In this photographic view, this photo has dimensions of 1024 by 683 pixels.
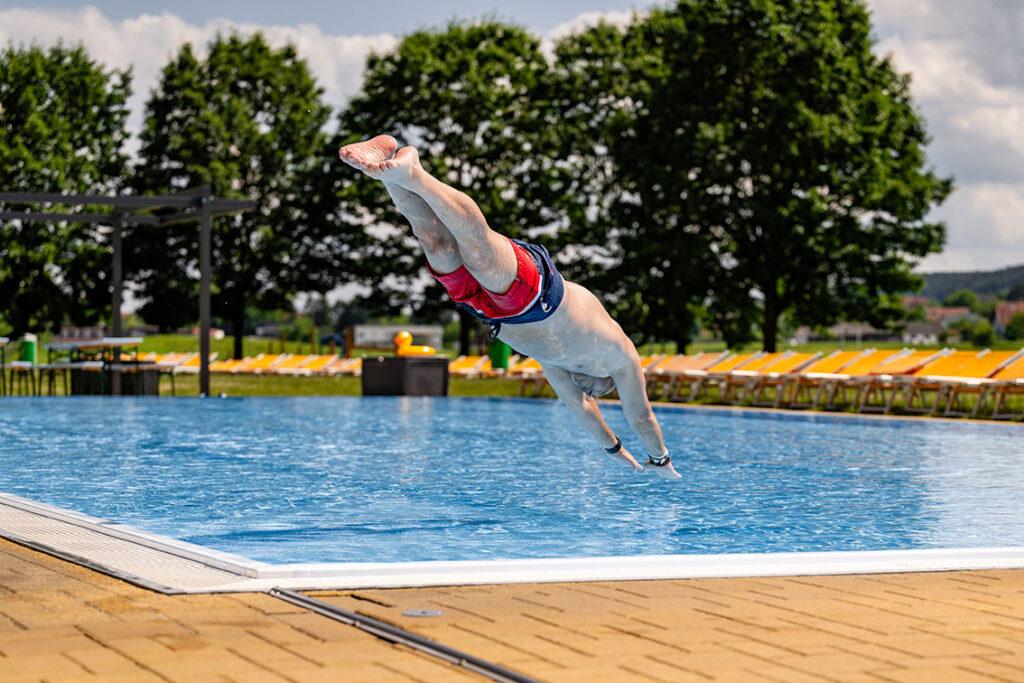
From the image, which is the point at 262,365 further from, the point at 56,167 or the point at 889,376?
the point at 889,376

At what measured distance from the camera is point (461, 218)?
5.07 meters

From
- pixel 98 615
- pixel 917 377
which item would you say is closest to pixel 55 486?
pixel 98 615

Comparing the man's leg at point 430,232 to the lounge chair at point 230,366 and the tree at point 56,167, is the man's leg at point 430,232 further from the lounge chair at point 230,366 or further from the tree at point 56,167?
the tree at point 56,167

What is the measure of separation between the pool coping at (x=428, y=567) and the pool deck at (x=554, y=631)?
118mm

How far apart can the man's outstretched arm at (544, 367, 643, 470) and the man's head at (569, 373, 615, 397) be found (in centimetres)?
2

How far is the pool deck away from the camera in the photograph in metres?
3.83

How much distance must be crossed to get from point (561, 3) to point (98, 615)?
42.4 m

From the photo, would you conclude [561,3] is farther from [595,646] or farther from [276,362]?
[595,646]

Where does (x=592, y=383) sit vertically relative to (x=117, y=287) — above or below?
below

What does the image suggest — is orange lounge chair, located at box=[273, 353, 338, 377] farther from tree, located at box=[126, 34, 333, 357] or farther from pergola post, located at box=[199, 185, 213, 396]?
pergola post, located at box=[199, 185, 213, 396]

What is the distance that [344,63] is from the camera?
45.9 metres

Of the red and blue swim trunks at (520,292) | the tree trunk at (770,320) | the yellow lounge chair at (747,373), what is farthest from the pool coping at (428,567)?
the tree trunk at (770,320)

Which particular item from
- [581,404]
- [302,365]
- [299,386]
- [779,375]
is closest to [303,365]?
[302,365]

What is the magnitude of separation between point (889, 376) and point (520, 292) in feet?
50.2
